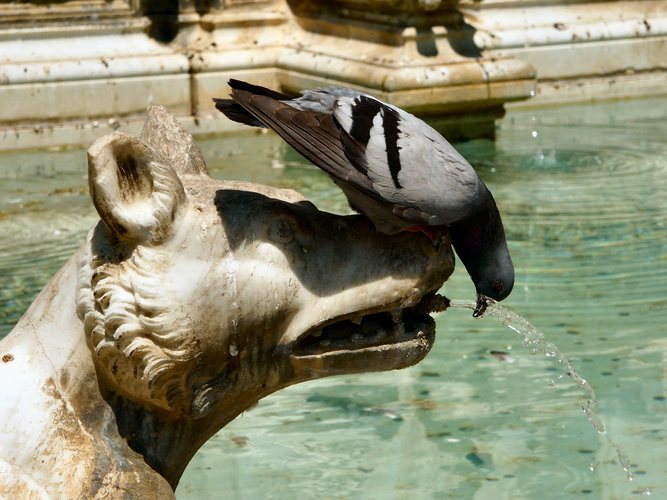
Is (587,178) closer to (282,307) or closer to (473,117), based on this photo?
(473,117)

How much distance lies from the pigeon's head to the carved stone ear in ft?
2.63

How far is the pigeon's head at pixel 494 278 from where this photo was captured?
2.79 metres

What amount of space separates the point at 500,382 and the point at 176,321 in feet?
8.07

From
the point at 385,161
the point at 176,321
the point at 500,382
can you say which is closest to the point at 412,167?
the point at 385,161

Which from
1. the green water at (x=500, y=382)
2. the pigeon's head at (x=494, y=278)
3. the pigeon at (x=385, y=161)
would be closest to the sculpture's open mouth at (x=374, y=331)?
the pigeon at (x=385, y=161)

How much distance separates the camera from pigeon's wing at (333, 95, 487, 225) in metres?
2.34

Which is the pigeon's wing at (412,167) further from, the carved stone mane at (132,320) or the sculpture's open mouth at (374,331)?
the carved stone mane at (132,320)

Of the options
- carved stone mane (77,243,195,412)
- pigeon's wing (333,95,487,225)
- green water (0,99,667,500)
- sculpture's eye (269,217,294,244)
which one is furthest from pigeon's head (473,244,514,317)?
green water (0,99,667,500)

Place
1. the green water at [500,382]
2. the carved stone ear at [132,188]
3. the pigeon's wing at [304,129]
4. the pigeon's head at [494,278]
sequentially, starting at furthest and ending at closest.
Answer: the green water at [500,382], the pigeon's head at [494,278], the pigeon's wing at [304,129], the carved stone ear at [132,188]

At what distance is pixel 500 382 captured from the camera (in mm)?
4484

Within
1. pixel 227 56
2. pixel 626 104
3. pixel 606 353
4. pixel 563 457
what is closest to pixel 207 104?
→ pixel 227 56

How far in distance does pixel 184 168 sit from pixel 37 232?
3836 millimetres

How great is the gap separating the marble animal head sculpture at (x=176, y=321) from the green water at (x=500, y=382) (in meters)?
1.44

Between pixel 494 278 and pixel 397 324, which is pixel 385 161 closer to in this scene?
pixel 397 324
